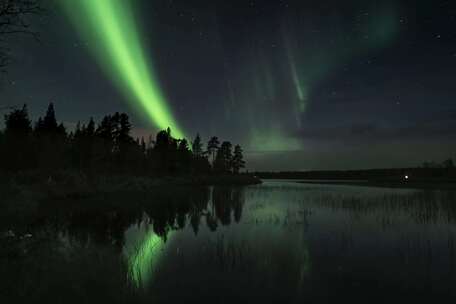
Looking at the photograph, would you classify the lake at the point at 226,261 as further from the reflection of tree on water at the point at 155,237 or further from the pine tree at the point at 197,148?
the pine tree at the point at 197,148

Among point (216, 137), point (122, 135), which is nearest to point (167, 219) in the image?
point (122, 135)

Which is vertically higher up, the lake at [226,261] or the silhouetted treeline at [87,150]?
the silhouetted treeline at [87,150]

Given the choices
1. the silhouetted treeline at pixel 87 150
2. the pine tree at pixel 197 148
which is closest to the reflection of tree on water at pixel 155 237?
the silhouetted treeline at pixel 87 150

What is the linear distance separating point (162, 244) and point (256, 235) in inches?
195

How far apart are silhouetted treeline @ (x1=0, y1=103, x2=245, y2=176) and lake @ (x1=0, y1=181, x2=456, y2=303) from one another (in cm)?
2684

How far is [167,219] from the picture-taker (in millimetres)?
18922

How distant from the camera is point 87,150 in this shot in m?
70.0

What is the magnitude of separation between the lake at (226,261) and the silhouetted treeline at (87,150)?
26.8 meters

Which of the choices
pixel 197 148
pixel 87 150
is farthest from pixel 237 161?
pixel 87 150

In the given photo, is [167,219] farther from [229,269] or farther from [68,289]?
[68,289]

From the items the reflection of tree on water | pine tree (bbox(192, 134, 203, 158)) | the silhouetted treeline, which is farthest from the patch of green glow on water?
pine tree (bbox(192, 134, 203, 158))

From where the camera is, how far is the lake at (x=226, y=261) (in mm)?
6898

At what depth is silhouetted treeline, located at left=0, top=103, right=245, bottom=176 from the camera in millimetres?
59250

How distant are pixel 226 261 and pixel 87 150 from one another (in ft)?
232
